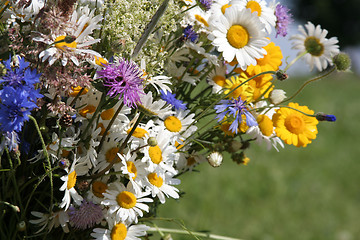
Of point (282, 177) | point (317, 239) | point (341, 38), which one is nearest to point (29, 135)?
point (317, 239)

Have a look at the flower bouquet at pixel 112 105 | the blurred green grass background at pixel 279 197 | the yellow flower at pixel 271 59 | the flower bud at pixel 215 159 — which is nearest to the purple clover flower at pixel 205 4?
the flower bouquet at pixel 112 105

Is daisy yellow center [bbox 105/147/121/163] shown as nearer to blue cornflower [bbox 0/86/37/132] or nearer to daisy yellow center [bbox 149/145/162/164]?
daisy yellow center [bbox 149/145/162/164]

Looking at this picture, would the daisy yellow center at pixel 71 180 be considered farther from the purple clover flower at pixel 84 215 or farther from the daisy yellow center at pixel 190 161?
the daisy yellow center at pixel 190 161

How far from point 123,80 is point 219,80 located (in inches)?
9.4

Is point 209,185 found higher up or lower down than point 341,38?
lower down

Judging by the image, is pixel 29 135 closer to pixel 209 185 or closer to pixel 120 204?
pixel 120 204

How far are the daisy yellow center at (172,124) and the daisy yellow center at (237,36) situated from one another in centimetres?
13

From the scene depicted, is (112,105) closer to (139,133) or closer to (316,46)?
(139,133)

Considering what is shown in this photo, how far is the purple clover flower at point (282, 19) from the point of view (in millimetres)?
766

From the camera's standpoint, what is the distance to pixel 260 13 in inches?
27.4

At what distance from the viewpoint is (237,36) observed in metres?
0.63

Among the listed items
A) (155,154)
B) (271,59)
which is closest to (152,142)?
(155,154)

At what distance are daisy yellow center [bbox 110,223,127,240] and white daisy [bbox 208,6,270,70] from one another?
0.27 metres

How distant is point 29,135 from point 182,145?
0.68ft
